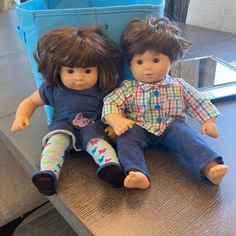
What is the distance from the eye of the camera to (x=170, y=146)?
0.64 metres

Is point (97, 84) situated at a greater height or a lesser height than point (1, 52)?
greater

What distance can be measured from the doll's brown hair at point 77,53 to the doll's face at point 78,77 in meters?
0.01

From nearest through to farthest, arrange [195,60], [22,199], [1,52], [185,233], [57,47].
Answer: [185,233], [57,47], [22,199], [195,60], [1,52]

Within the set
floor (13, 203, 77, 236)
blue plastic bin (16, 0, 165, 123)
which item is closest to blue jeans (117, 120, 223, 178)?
blue plastic bin (16, 0, 165, 123)

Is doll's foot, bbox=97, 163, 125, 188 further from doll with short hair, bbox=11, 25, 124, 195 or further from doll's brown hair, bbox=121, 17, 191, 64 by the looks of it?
doll's brown hair, bbox=121, 17, 191, 64

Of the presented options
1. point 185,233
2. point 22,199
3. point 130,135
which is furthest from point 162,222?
point 22,199

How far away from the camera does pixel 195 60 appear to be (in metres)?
1.05

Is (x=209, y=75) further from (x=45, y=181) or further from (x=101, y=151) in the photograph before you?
(x=45, y=181)

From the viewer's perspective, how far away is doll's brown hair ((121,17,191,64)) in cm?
61

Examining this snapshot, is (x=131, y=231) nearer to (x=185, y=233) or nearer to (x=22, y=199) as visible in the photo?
(x=185, y=233)

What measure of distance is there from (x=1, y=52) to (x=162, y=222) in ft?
3.26

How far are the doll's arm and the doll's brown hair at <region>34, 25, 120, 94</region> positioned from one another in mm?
57

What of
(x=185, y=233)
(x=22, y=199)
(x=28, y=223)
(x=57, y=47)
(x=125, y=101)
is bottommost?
(x=28, y=223)

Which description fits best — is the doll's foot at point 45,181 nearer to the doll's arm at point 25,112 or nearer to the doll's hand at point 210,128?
the doll's arm at point 25,112
